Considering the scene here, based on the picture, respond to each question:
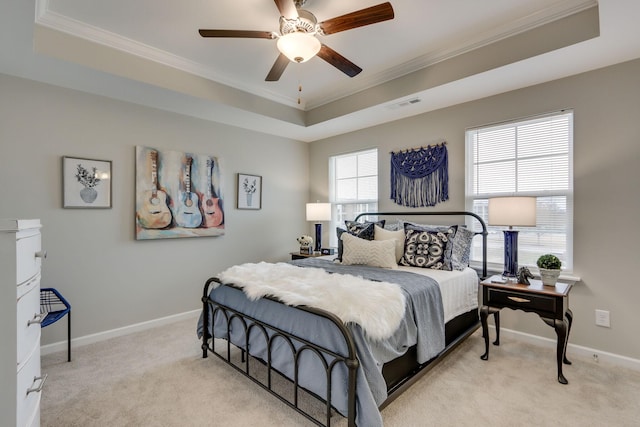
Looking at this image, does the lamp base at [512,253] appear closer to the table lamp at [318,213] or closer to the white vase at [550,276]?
the white vase at [550,276]

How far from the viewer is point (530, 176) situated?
118 inches

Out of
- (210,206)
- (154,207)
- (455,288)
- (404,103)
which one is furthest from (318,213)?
(455,288)

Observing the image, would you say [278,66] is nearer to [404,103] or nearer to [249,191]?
[404,103]

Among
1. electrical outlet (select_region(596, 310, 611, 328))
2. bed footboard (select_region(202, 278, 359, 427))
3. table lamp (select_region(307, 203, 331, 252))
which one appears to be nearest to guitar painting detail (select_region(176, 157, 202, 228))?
bed footboard (select_region(202, 278, 359, 427))

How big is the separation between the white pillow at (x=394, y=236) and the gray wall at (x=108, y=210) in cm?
188

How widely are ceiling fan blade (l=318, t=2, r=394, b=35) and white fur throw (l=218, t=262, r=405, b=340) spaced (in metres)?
1.68

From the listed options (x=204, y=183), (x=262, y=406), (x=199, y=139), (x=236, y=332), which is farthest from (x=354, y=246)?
(x=199, y=139)

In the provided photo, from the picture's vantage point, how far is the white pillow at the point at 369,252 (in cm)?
294

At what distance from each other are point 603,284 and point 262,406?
289cm

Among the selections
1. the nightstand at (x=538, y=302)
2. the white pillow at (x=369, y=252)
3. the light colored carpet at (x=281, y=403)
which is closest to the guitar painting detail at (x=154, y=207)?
the light colored carpet at (x=281, y=403)

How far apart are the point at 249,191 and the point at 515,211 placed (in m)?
3.13

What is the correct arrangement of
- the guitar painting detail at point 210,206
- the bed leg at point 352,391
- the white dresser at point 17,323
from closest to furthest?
the white dresser at point 17,323, the bed leg at point 352,391, the guitar painting detail at point 210,206

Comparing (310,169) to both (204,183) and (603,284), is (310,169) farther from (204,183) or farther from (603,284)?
(603,284)

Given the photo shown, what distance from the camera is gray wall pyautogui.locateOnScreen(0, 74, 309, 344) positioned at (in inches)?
106
